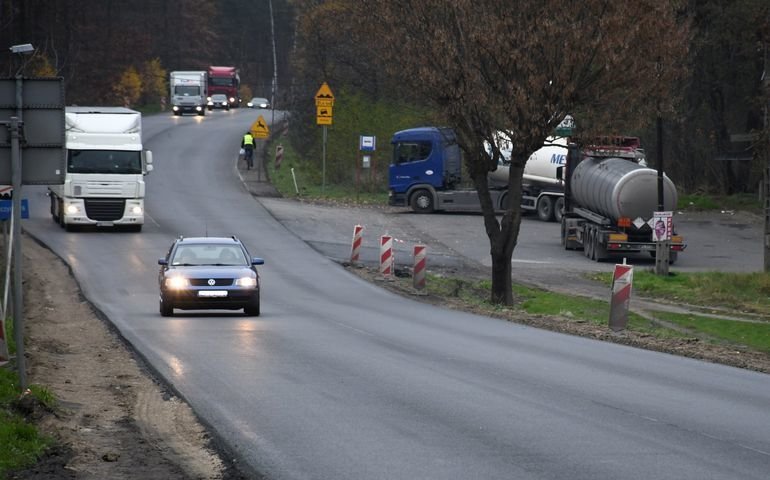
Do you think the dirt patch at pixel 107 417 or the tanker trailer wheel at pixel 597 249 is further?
the tanker trailer wheel at pixel 597 249

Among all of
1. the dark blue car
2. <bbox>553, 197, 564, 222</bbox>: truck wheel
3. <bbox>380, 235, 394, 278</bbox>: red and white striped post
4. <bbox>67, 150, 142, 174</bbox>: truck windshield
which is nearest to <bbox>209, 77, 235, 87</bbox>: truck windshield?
<bbox>553, 197, 564, 222</bbox>: truck wheel

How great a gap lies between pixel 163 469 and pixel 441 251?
33869 millimetres

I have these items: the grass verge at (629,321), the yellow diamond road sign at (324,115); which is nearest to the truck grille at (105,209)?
the grass verge at (629,321)

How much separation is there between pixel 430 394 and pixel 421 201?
40.8 m

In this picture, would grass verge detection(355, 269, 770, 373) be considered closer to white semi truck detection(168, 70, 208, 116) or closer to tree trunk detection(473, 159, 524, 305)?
tree trunk detection(473, 159, 524, 305)

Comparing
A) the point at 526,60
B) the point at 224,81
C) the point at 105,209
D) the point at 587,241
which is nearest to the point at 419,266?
the point at 526,60

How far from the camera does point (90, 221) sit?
149ft

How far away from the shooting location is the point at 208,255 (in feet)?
89.4

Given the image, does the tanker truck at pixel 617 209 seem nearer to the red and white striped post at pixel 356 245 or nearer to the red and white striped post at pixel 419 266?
the red and white striped post at pixel 356 245

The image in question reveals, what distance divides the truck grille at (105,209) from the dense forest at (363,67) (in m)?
4.80

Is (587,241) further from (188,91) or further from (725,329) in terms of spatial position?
(188,91)

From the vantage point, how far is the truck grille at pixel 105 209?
45.0 metres

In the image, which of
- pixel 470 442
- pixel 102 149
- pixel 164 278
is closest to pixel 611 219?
pixel 102 149

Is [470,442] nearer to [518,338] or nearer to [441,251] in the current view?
[518,338]
